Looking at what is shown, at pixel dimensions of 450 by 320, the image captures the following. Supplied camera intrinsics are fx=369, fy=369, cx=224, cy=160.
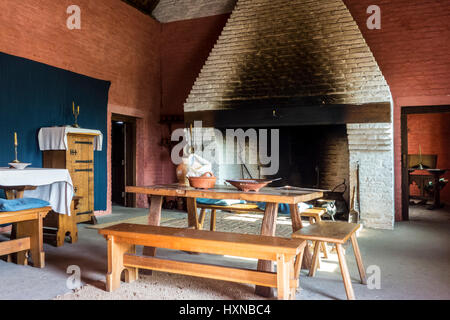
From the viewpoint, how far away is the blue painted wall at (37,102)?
4.98 meters

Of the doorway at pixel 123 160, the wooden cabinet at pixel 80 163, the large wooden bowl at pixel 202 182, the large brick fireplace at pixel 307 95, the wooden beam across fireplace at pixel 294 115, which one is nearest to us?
the large wooden bowl at pixel 202 182

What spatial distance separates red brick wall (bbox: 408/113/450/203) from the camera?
8703 millimetres

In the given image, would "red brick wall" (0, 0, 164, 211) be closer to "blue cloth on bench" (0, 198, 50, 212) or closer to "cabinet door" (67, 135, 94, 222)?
"cabinet door" (67, 135, 94, 222)

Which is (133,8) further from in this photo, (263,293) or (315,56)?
(263,293)

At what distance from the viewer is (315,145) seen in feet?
22.4

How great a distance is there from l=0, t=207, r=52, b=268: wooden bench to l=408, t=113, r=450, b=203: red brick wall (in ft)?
27.8

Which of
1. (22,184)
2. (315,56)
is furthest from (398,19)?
(22,184)

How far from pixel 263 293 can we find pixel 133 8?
6.49 metres

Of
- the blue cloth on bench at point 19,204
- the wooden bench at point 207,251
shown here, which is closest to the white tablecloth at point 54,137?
the blue cloth on bench at point 19,204

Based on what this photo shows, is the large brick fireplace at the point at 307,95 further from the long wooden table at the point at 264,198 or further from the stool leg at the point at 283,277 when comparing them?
the stool leg at the point at 283,277

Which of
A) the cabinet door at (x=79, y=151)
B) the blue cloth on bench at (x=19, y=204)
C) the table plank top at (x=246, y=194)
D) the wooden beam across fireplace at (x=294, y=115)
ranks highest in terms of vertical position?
the wooden beam across fireplace at (x=294, y=115)

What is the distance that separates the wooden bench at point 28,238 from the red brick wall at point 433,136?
27.8ft

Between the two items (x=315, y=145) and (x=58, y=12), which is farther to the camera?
(x=315, y=145)

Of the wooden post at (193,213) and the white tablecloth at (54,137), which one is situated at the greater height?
the white tablecloth at (54,137)
